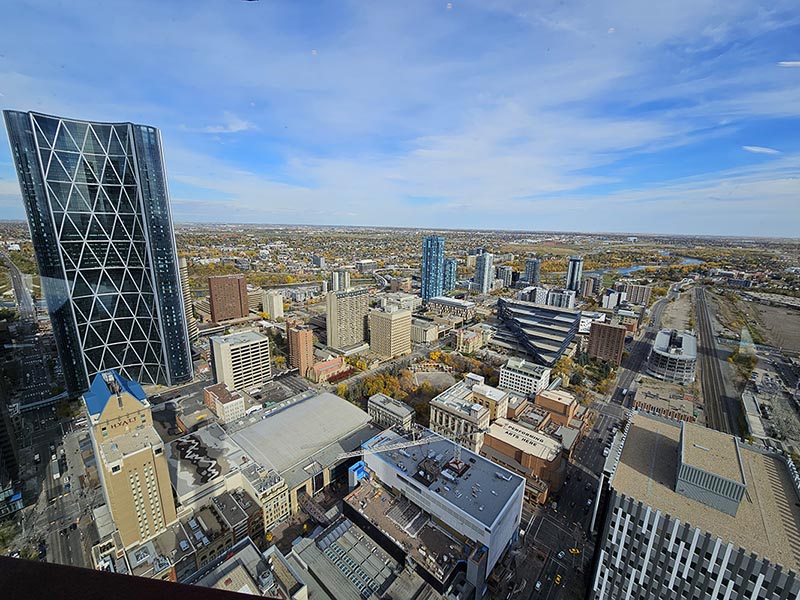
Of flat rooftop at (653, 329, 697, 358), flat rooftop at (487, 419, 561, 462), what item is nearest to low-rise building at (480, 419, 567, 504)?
flat rooftop at (487, 419, 561, 462)

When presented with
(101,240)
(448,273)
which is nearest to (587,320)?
(448,273)

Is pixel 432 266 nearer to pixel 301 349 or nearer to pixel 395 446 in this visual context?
pixel 301 349

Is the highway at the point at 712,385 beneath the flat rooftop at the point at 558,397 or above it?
beneath

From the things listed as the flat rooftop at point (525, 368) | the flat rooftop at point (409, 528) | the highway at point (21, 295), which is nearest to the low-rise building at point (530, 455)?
the flat rooftop at point (409, 528)

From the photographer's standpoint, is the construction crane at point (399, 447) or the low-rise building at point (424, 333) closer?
the construction crane at point (399, 447)

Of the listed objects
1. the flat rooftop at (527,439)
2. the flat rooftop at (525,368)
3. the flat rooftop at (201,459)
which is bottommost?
the flat rooftop at (201,459)

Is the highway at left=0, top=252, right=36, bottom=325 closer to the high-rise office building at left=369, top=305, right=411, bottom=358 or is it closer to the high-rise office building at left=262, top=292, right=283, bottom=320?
the high-rise office building at left=262, top=292, right=283, bottom=320

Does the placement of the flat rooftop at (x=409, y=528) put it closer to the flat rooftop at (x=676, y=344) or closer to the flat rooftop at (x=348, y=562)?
the flat rooftop at (x=348, y=562)

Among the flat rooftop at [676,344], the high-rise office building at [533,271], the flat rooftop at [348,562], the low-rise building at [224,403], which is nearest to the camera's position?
the flat rooftop at [348,562]
